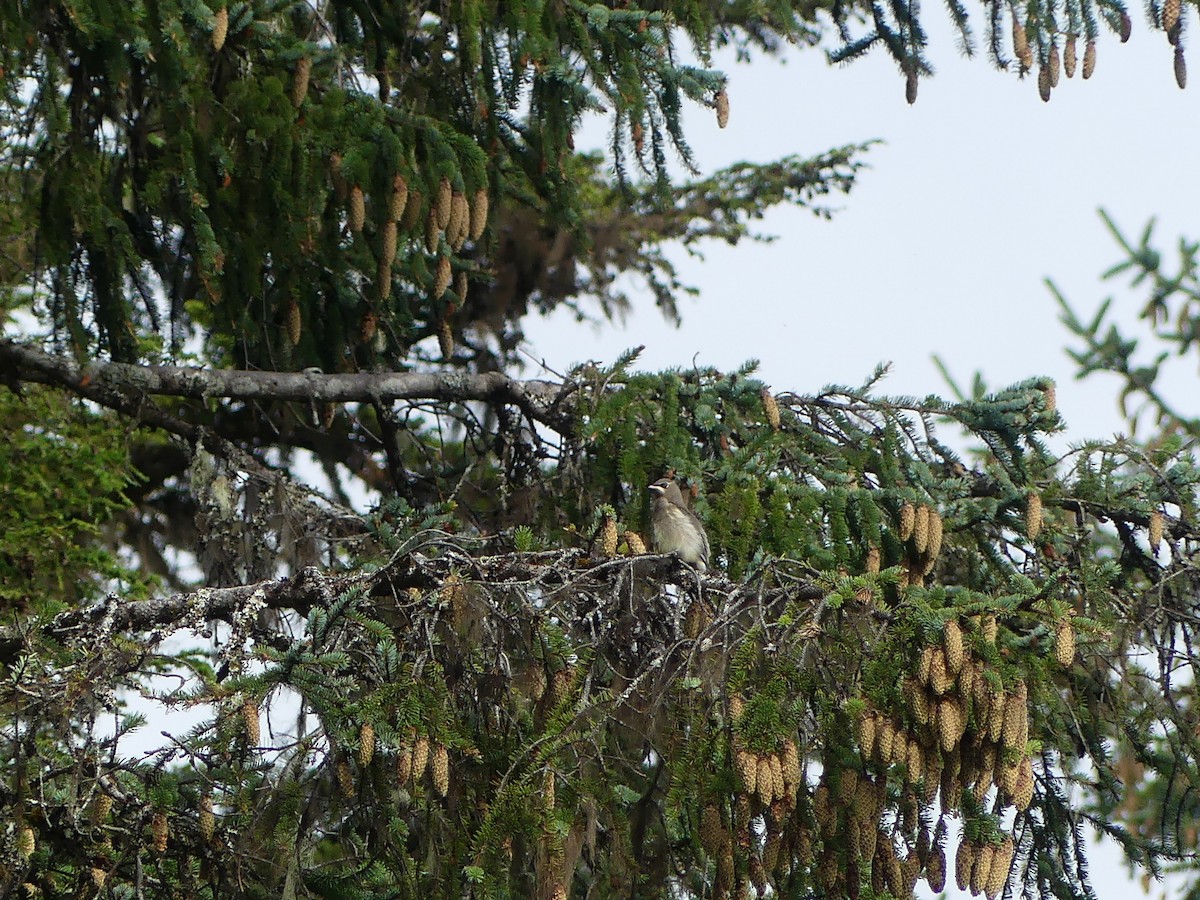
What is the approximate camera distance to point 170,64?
6555mm

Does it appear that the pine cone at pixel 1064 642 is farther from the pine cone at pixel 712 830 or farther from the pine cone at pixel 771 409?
the pine cone at pixel 771 409

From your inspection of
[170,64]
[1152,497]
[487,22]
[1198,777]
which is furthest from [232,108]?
[1198,777]

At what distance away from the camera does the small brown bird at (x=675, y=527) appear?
21.1 ft

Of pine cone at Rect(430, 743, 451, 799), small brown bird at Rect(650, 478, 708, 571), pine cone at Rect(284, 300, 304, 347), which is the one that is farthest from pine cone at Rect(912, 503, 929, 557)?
pine cone at Rect(284, 300, 304, 347)

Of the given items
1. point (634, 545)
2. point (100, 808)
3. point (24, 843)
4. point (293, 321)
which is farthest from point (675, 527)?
point (24, 843)

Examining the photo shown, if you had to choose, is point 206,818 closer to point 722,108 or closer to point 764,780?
point 764,780

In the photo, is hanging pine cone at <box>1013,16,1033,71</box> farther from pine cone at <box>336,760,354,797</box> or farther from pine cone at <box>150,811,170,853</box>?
pine cone at <box>150,811,170,853</box>

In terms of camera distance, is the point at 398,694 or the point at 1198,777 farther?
the point at 1198,777

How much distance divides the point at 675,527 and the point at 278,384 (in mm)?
2322

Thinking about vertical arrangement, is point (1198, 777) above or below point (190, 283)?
below

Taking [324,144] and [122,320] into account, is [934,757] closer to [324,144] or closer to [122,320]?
[324,144]

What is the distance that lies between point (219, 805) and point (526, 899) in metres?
1.05

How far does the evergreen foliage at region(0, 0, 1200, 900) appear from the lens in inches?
177

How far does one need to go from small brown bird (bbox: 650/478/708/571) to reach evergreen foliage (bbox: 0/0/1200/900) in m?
0.13
